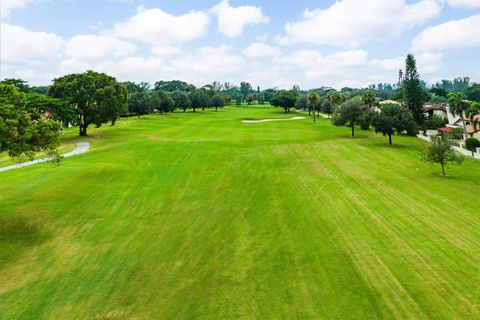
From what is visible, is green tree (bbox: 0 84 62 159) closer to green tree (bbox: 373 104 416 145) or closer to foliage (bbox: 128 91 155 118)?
green tree (bbox: 373 104 416 145)

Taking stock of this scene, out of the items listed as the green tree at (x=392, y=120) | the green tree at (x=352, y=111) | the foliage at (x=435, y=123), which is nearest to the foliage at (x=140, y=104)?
the green tree at (x=352, y=111)

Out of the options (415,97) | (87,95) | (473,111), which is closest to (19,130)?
(87,95)

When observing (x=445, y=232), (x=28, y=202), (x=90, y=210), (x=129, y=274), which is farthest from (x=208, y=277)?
(x=28, y=202)

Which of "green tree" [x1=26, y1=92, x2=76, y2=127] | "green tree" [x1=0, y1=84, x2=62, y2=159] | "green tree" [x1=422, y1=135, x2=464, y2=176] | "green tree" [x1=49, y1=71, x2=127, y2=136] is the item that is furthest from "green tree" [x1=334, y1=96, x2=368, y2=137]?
"green tree" [x1=0, y1=84, x2=62, y2=159]

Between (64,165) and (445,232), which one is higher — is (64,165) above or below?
above

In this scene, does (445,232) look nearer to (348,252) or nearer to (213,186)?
(348,252)

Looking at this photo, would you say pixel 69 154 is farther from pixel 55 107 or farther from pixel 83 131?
pixel 83 131
